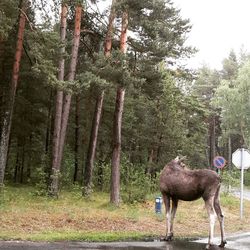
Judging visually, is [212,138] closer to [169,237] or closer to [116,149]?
[116,149]

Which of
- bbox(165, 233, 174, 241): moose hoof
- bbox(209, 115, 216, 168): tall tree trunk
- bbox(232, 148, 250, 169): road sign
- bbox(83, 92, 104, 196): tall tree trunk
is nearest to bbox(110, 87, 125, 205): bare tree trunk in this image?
bbox(83, 92, 104, 196): tall tree trunk

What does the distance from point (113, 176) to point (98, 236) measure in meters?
9.50

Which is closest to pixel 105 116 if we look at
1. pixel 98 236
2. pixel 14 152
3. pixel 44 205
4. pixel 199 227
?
pixel 14 152

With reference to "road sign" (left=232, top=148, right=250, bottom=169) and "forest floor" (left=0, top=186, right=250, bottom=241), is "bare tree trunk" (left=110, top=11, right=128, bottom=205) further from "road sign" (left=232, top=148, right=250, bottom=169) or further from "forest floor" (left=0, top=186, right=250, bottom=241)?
"road sign" (left=232, top=148, right=250, bottom=169)

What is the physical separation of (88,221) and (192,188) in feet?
16.0

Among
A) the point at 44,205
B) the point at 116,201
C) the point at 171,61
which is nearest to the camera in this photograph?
the point at 44,205

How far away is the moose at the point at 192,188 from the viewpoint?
450 inches

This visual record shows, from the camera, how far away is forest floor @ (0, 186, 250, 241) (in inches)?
482

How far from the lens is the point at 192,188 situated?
1184 cm

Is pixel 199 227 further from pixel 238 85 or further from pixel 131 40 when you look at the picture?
pixel 238 85

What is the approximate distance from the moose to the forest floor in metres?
1.51

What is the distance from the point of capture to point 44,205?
18.9m

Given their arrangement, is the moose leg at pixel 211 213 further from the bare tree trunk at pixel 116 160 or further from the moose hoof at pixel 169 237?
the bare tree trunk at pixel 116 160

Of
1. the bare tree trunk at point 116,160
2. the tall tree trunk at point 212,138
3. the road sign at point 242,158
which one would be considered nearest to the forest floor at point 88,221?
the bare tree trunk at point 116,160
